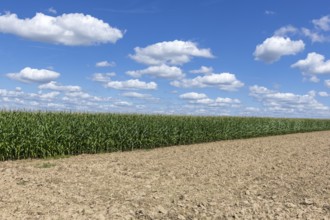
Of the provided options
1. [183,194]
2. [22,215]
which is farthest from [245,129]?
[22,215]

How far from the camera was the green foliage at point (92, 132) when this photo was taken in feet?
54.0

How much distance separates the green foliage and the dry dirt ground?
4.02 meters

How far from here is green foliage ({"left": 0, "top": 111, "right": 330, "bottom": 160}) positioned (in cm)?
1647

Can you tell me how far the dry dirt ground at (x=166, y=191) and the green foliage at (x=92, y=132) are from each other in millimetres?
4023

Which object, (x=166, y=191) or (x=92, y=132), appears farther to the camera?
(x=92, y=132)

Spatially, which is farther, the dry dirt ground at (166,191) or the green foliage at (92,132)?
the green foliage at (92,132)

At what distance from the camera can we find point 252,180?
1058cm

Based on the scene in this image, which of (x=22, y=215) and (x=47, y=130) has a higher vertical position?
(x=47, y=130)

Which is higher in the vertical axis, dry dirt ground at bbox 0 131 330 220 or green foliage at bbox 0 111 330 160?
green foliage at bbox 0 111 330 160

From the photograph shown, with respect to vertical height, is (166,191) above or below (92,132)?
below

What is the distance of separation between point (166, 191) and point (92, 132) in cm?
1078

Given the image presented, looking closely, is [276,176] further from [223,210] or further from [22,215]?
[22,215]

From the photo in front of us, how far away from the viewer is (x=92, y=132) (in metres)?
19.2

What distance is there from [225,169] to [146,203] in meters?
4.79
